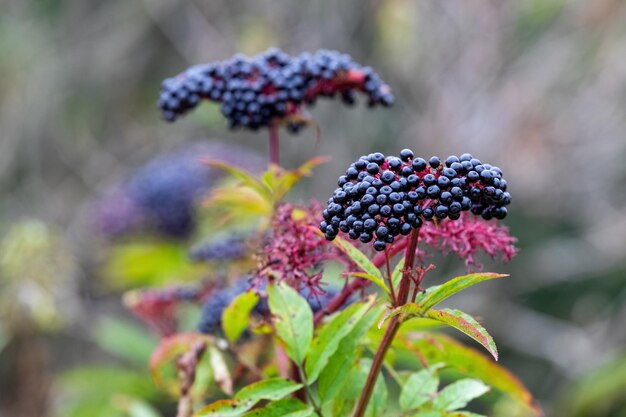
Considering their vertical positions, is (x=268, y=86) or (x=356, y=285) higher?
(x=268, y=86)

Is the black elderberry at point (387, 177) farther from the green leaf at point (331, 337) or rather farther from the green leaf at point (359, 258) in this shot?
the green leaf at point (331, 337)

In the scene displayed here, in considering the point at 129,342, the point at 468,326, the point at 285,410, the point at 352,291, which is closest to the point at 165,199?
the point at 129,342

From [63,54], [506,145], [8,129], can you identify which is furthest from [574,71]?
[8,129]

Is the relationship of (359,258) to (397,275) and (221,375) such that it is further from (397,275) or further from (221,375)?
(221,375)

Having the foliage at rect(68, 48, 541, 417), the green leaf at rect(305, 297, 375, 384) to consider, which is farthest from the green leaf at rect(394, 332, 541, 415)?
the green leaf at rect(305, 297, 375, 384)

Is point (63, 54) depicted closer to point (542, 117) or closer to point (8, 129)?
point (8, 129)

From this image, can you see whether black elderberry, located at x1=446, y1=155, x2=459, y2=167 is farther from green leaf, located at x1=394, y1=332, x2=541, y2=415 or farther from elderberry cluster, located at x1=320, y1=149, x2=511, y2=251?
green leaf, located at x1=394, y1=332, x2=541, y2=415

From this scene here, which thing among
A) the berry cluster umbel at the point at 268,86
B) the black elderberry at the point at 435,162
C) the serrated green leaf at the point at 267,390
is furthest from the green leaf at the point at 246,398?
the berry cluster umbel at the point at 268,86
